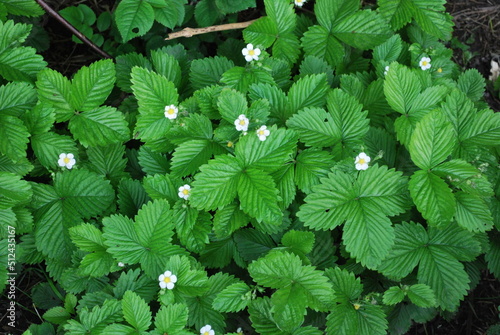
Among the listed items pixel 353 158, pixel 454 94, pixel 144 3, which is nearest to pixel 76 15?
pixel 144 3

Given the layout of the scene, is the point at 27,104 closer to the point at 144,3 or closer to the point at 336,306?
the point at 144,3

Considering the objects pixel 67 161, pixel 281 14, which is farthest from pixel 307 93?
pixel 67 161

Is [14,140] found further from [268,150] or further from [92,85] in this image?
[268,150]

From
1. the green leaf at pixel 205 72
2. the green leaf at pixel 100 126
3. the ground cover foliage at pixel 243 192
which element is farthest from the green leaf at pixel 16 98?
the green leaf at pixel 205 72

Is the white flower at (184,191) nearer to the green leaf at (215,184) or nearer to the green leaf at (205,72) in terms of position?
the green leaf at (215,184)

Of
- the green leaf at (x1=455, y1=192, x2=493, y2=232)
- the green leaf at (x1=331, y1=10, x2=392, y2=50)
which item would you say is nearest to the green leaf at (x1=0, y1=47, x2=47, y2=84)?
the green leaf at (x1=331, y1=10, x2=392, y2=50)

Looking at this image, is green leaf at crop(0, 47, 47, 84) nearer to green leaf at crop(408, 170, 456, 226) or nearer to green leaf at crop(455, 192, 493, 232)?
green leaf at crop(408, 170, 456, 226)

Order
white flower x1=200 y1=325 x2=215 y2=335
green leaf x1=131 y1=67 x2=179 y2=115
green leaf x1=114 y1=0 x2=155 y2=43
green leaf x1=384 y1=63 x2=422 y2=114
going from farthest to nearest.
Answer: green leaf x1=114 y1=0 x2=155 y2=43 < green leaf x1=384 y1=63 x2=422 y2=114 < green leaf x1=131 y1=67 x2=179 y2=115 < white flower x1=200 y1=325 x2=215 y2=335
